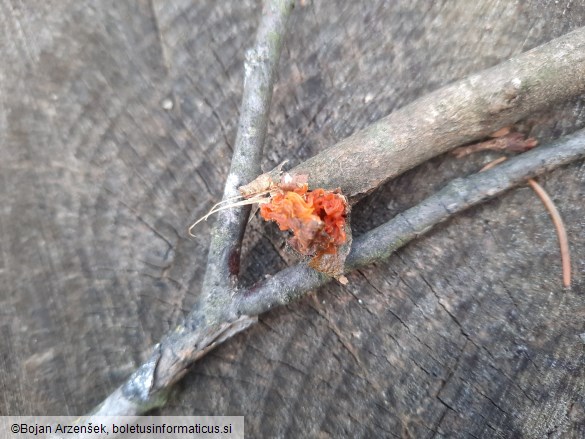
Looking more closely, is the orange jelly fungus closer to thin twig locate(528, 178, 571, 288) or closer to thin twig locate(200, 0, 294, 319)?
thin twig locate(200, 0, 294, 319)

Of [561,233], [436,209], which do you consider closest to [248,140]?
[436,209]

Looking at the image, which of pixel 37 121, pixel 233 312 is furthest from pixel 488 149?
pixel 37 121

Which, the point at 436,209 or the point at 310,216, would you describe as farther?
the point at 436,209

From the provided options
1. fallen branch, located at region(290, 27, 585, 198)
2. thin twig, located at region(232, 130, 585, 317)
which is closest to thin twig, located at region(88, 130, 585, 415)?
thin twig, located at region(232, 130, 585, 317)

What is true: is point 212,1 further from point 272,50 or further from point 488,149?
point 488,149

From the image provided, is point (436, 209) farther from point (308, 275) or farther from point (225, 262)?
point (225, 262)

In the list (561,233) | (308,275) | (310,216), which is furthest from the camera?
(308,275)

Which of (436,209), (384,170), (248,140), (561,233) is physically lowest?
(561,233)

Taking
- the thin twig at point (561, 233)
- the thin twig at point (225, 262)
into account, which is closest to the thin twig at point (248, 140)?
the thin twig at point (225, 262)
